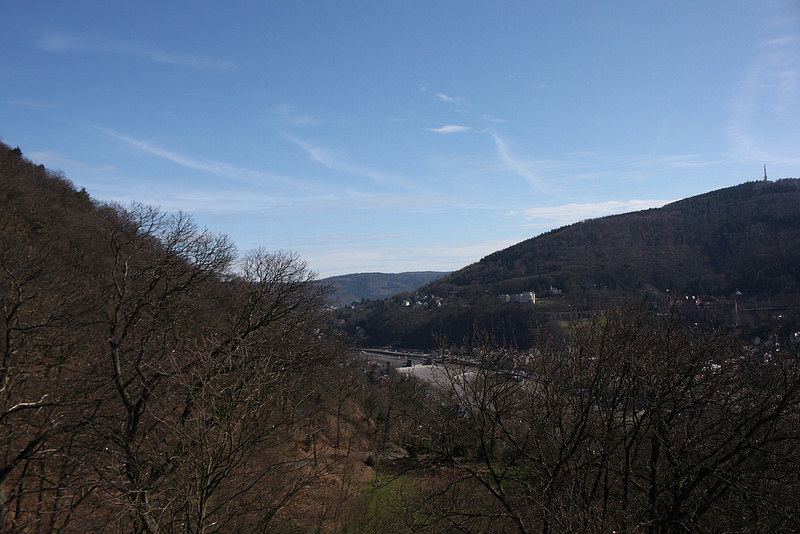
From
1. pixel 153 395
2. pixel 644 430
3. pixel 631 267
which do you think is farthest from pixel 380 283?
pixel 644 430

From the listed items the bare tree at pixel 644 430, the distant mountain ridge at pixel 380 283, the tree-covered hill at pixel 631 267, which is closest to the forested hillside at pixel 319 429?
the bare tree at pixel 644 430

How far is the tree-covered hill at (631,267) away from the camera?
117 feet

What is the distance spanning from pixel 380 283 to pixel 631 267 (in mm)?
105637

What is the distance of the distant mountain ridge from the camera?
5566 inches

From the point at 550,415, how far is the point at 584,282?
4739 cm

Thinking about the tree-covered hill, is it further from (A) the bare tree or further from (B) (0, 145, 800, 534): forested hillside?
(A) the bare tree

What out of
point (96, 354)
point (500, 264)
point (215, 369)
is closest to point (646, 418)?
point (215, 369)

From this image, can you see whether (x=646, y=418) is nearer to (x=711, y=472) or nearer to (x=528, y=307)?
(x=711, y=472)

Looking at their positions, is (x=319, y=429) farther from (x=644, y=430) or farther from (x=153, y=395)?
(x=644, y=430)

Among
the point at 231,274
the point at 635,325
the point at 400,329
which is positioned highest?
the point at 231,274

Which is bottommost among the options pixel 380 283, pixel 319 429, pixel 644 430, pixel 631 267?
pixel 319 429

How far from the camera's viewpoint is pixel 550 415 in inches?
318

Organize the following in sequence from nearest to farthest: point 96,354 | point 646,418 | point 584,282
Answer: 1. point 646,418
2. point 96,354
3. point 584,282

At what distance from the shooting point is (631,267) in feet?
170
